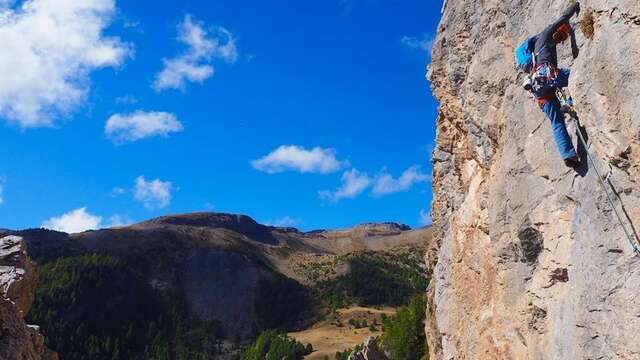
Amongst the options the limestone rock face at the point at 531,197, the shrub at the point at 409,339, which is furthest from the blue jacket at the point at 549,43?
the shrub at the point at 409,339

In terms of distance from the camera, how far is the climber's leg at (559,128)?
13.1m

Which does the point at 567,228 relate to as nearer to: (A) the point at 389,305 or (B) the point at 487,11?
(B) the point at 487,11

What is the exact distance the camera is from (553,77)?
13555 millimetres

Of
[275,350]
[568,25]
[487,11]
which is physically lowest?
[275,350]

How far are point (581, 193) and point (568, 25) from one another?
406cm

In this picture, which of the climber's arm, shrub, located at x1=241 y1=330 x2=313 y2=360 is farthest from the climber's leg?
shrub, located at x1=241 y1=330 x2=313 y2=360

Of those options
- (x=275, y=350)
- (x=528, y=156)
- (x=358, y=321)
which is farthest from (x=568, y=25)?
(x=358, y=321)

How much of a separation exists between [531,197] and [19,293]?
79.6ft

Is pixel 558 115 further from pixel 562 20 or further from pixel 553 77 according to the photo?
pixel 562 20

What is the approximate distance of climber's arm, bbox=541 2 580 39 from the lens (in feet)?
44.8

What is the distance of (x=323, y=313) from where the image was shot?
195125 millimetres

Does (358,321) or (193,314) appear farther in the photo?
(193,314)

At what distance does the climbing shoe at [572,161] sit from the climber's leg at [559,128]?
0.07 metres

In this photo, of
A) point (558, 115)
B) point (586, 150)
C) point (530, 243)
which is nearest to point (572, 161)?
point (586, 150)
